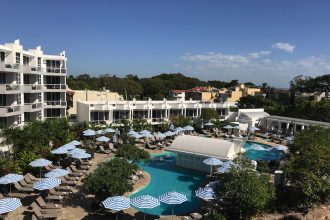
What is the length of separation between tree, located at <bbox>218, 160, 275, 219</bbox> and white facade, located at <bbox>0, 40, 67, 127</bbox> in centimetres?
2286

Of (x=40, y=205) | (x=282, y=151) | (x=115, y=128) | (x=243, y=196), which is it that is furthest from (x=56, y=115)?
(x=243, y=196)

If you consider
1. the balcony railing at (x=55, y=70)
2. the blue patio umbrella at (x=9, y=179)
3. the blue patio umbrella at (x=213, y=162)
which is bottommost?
the blue patio umbrella at (x=213, y=162)

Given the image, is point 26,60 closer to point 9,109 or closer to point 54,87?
point 54,87

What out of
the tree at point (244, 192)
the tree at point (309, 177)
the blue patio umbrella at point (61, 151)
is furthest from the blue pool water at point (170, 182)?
the blue patio umbrella at point (61, 151)

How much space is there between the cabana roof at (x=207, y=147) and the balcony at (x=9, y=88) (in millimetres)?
17572

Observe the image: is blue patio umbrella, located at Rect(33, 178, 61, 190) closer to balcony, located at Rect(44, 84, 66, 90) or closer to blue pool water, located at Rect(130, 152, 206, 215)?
blue pool water, located at Rect(130, 152, 206, 215)

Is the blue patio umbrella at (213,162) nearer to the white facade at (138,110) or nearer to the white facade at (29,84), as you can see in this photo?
the white facade at (29,84)

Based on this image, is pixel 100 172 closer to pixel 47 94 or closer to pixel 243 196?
pixel 243 196

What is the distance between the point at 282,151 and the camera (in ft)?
114

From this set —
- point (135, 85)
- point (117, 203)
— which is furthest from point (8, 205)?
point (135, 85)

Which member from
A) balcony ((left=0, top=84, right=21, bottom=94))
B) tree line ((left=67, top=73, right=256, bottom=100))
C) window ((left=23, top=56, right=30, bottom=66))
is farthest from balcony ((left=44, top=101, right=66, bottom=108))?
tree line ((left=67, top=73, right=256, bottom=100))

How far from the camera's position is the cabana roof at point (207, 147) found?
29.1 m

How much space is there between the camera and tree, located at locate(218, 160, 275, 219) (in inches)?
685

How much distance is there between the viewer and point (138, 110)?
157ft
